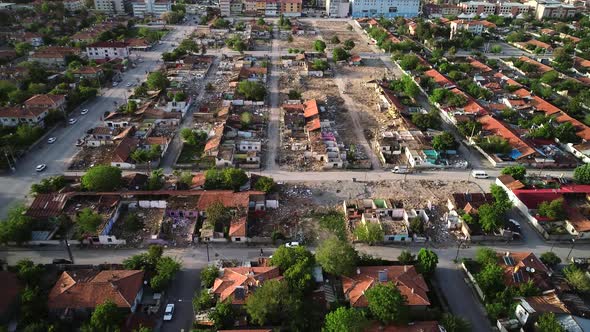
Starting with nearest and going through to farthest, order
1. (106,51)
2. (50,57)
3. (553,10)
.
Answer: (50,57), (106,51), (553,10)

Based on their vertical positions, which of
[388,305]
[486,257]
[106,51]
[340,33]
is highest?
[340,33]

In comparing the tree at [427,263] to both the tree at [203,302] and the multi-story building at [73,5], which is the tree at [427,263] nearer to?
the tree at [203,302]

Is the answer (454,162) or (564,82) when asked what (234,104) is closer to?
(454,162)

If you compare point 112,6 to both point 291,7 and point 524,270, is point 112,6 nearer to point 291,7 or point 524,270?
point 291,7

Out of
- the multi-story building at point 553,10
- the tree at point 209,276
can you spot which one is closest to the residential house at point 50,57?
the tree at point 209,276

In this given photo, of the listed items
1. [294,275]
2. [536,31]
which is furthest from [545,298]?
[536,31]

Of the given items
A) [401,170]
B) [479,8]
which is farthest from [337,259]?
[479,8]
